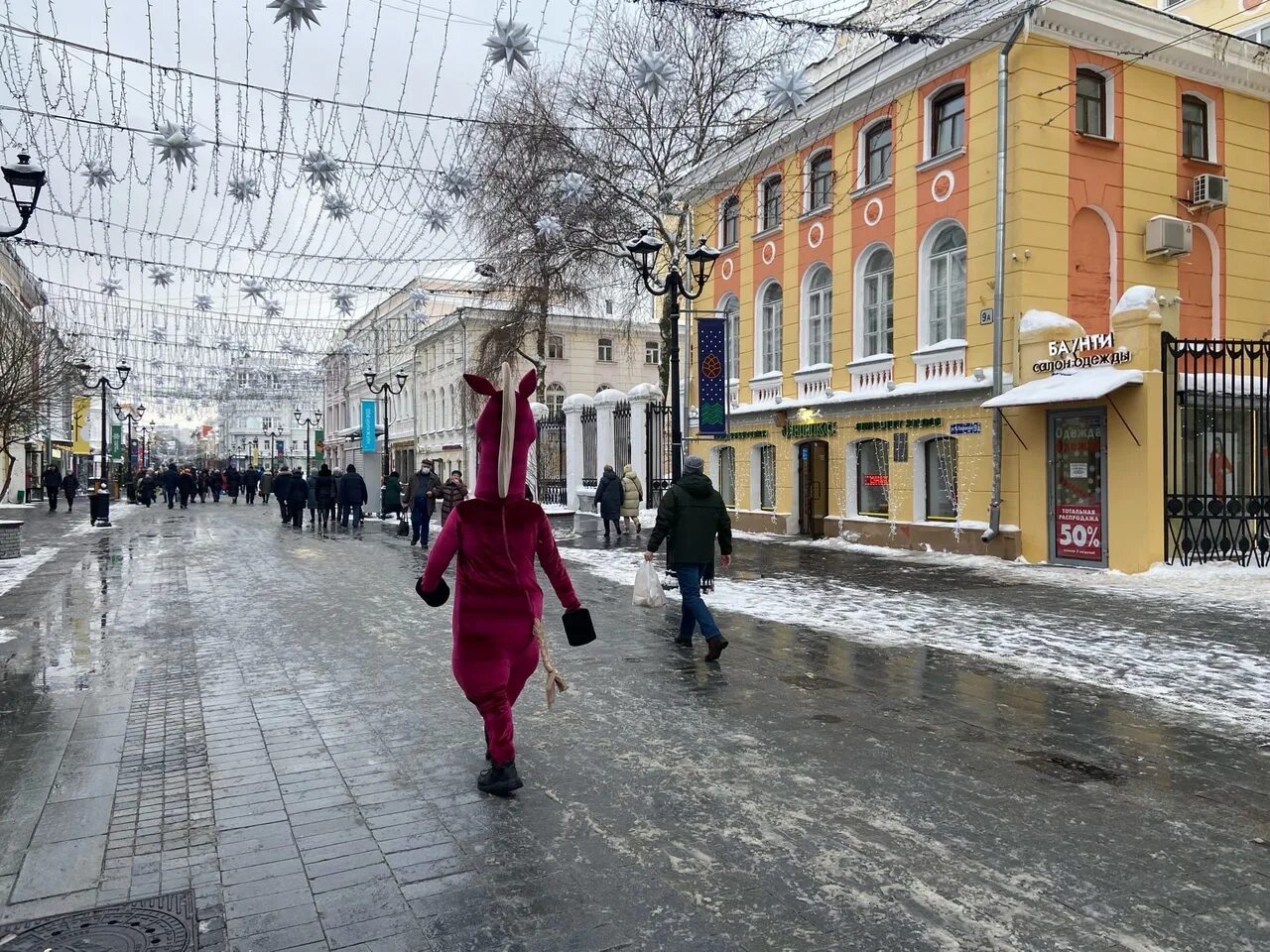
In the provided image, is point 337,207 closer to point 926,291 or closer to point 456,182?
point 456,182

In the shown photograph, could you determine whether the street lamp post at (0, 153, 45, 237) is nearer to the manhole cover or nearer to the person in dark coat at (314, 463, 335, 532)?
the manhole cover

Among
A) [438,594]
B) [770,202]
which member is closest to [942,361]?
[770,202]

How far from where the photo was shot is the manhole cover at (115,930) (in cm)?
320

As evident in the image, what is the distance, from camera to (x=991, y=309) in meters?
16.1

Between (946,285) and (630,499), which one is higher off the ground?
(946,285)

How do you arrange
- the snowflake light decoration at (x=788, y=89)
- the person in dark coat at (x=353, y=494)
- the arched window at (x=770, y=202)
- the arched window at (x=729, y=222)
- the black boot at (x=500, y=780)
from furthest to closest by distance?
the person in dark coat at (x=353, y=494) < the arched window at (x=729, y=222) < the arched window at (x=770, y=202) < the snowflake light decoration at (x=788, y=89) < the black boot at (x=500, y=780)

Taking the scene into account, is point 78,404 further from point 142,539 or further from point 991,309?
point 991,309

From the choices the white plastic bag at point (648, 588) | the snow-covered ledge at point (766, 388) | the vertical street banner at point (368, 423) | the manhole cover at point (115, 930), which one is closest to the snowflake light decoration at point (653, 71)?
the white plastic bag at point (648, 588)

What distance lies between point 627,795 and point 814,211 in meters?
18.2

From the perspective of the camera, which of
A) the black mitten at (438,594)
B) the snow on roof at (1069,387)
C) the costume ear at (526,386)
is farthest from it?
the snow on roof at (1069,387)

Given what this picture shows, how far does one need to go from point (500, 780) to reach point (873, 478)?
15.4 m

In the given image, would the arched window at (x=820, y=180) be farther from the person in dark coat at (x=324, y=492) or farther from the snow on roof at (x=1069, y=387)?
the person in dark coat at (x=324, y=492)

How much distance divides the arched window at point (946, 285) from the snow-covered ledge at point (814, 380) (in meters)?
2.90

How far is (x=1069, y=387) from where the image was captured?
13.8 meters
